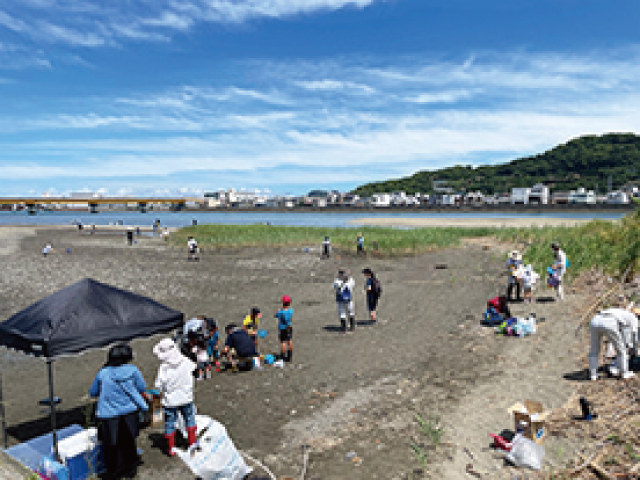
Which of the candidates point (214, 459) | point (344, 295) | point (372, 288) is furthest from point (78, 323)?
point (372, 288)

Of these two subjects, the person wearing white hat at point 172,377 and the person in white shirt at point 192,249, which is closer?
the person wearing white hat at point 172,377

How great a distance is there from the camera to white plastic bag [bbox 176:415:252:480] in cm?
592

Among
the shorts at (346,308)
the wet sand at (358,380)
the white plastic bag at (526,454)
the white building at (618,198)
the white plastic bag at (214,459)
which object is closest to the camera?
the white plastic bag at (214,459)

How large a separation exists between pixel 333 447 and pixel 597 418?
4.64 meters

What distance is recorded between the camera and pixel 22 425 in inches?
336

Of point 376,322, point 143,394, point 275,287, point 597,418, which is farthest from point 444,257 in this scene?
point 143,394

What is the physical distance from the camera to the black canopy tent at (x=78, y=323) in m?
6.41

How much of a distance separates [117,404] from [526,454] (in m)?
6.09

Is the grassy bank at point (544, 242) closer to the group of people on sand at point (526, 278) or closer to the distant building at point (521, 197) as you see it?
the group of people on sand at point (526, 278)

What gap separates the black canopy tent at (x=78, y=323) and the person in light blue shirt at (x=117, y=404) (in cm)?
68

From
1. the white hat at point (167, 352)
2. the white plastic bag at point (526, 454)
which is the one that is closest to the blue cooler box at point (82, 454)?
the white hat at point (167, 352)

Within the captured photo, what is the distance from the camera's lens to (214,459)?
5984 mm

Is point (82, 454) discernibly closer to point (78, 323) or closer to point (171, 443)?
point (171, 443)

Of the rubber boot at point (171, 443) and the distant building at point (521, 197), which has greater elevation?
the distant building at point (521, 197)
